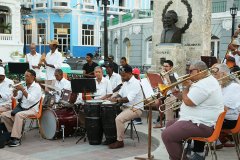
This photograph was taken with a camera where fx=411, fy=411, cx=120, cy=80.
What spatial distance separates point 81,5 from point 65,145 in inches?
1686

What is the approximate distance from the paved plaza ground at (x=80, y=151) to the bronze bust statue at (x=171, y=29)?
11.8 ft

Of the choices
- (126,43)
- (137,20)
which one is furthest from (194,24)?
(126,43)

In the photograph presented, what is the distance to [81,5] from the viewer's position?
4959 centimetres

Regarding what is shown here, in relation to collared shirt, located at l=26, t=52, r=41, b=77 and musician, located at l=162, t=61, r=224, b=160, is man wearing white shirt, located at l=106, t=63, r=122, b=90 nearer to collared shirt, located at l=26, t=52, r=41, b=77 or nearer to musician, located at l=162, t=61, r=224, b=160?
collared shirt, located at l=26, t=52, r=41, b=77

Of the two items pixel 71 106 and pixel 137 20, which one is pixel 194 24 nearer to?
pixel 71 106

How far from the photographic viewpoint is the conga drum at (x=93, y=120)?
793cm

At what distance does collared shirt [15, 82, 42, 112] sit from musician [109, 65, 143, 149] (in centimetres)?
155

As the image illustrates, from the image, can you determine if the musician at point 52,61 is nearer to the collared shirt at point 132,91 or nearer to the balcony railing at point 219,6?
the collared shirt at point 132,91

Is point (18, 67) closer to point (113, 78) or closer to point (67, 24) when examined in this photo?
point (113, 78)

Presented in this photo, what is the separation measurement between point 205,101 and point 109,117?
9.15 ft

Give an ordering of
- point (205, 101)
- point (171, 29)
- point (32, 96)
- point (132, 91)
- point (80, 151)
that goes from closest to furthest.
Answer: point (205, 101) < point (80, 151) < point (132, 91) < point (32, 96) < point (171, 29)

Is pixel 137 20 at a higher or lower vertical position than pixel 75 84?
higher

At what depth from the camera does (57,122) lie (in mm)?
8336

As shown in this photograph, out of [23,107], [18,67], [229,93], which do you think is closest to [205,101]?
[229,93]
